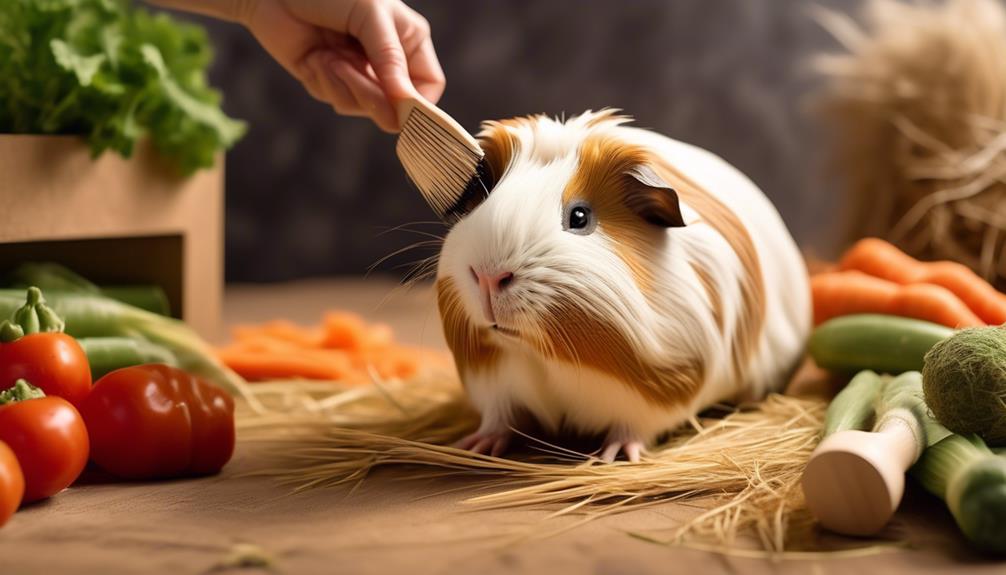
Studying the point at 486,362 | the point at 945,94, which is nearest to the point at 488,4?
the point at 945,94

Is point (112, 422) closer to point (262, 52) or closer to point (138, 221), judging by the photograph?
point (138, 221)

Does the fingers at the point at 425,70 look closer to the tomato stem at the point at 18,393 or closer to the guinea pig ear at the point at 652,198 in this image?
the guinea pig ear at the point at 652,198

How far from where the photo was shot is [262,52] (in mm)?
4574

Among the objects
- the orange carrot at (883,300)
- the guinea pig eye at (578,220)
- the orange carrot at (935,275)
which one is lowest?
the orange carrot at (883,300)

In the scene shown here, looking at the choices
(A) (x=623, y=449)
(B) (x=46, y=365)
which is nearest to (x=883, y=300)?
(A) (x=623, y=449)

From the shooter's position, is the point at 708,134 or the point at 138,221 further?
the point at 708,134

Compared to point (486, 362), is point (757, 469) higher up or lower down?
lower down

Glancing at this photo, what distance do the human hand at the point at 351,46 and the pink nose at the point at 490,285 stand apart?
47 cm

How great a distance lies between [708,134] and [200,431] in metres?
3.60

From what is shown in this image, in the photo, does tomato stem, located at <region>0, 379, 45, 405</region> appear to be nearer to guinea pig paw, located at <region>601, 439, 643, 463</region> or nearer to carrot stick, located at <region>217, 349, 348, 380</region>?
guinea pig paw, located at <region>601, 439, 643, 463</region>

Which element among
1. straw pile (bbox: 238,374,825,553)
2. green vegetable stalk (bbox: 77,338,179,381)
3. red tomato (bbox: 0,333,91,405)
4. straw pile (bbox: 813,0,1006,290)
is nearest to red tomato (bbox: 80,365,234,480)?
red tomato (bbox: 0,333,91,405)

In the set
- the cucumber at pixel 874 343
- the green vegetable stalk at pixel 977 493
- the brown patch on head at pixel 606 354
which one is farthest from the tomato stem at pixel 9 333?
the cucumber at pixel 874 343

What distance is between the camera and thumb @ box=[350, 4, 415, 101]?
1989 millimetres

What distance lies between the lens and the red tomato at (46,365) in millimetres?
1746
